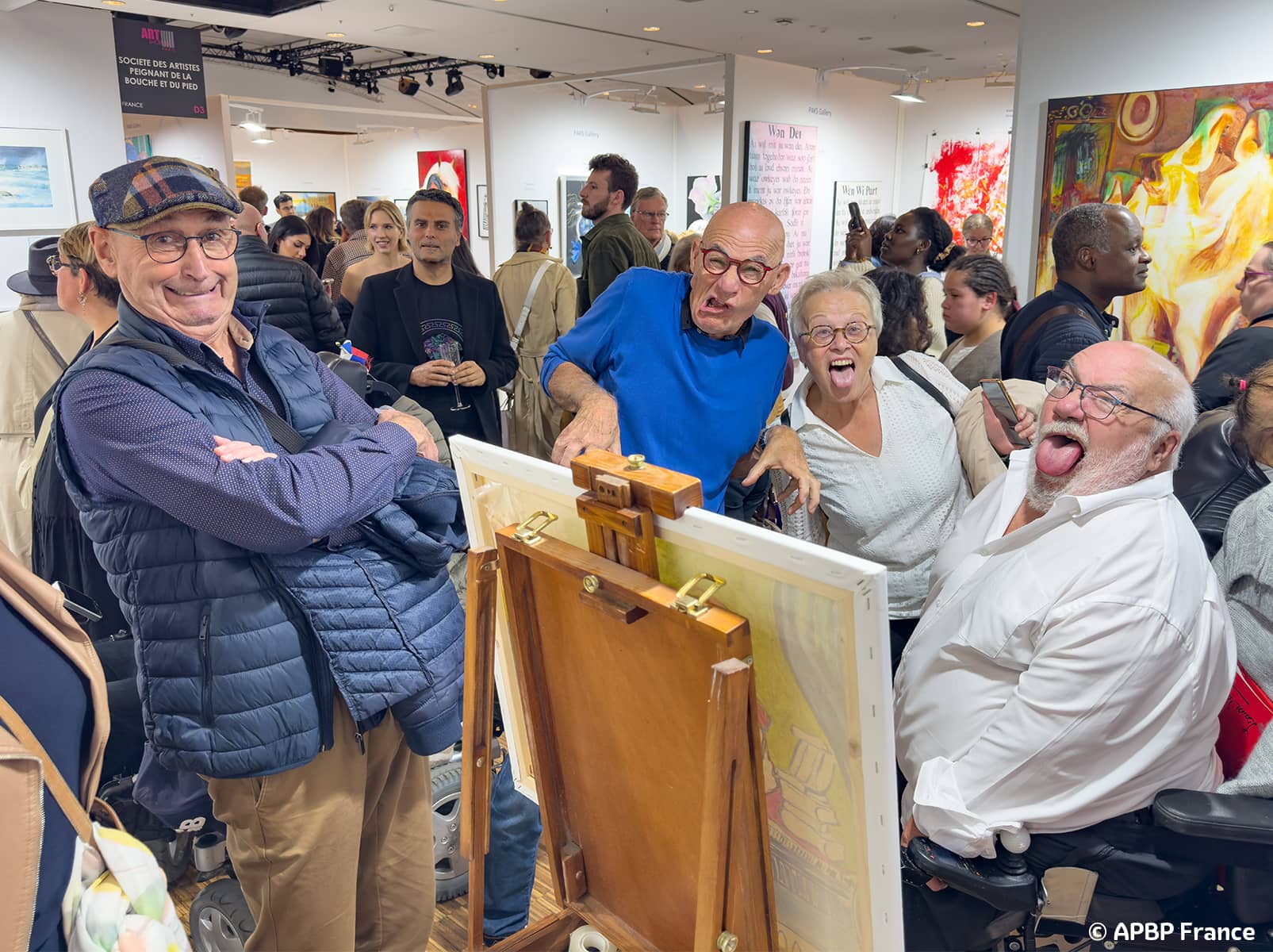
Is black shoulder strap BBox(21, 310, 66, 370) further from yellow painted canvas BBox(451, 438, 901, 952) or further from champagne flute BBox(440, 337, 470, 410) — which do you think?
yellow painted canvas BBox(451, 438, 901, 952)

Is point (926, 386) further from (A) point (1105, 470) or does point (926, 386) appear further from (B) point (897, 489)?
(A) point (1105, 470)

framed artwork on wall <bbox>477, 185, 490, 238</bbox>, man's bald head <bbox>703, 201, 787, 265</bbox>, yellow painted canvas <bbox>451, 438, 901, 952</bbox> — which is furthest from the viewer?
framed artwork on wall <bbox>477, 185, 490, 238</bbox>

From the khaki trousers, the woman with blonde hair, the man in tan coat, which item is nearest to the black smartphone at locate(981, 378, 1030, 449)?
the khaki trousers

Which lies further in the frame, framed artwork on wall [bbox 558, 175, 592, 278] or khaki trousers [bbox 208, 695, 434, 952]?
framed artwork on wall [bbox 558, 175, 592, 278]

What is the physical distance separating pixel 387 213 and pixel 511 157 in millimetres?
4443

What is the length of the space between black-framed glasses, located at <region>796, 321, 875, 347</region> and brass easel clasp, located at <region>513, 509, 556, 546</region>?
1.20 metres

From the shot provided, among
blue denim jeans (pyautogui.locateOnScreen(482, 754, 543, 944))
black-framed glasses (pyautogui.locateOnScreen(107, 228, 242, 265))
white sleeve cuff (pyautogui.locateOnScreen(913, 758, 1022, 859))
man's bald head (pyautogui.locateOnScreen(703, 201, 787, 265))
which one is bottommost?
blue denim jeans (pyautogui.locateOnScreen(482, 754, 543, 944))

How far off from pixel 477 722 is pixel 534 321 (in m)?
3.60

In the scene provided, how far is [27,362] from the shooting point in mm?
2842

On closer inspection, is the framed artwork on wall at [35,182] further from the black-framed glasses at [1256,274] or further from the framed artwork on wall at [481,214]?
the framed artwork on wall at [481,214]

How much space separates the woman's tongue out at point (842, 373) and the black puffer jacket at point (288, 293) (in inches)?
84.0

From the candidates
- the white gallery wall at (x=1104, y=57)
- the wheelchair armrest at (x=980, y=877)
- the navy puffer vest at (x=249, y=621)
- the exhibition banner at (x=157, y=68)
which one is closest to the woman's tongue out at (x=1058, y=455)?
the wheelchair armrest at (x=980, y=877)

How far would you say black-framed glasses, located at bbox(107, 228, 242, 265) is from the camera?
1407mm

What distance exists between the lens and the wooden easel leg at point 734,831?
93 cm
